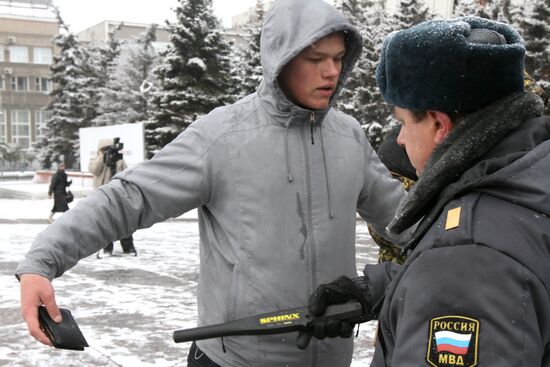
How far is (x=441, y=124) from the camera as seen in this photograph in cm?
131

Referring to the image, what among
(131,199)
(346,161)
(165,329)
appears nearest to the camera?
(131,199)

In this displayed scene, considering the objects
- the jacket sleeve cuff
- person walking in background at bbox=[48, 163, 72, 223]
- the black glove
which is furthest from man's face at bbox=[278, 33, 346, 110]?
person walking in background at bbox=[48, 163, 72, 223]

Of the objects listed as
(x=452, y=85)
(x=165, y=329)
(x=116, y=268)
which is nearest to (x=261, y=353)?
(x=452, y=85)

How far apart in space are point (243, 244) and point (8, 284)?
6.49m

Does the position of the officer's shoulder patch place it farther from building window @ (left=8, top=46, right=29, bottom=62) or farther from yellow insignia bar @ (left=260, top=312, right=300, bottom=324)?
building window @ (left=8, top=46, right=29, bottom=62)

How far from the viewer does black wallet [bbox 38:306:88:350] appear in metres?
1.80

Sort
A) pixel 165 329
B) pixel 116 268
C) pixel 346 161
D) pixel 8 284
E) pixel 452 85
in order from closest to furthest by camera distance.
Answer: pixel 452 85 → pixel 346 161 → pixel 165 329 → pixel 8 284 → pixel 116 268

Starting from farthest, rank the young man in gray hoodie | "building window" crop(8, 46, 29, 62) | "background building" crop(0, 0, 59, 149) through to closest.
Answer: "building window" crop(8, 46, 29, 62) → "background building" crop(0, 0, 59, 149) → the young man in gray hoodie

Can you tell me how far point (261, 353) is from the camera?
214 centimetres

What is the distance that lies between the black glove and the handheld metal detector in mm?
12

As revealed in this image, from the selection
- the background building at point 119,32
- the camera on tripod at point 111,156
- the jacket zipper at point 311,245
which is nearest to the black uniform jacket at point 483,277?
the jacket zipper at point 311,245

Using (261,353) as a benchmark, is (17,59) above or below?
above

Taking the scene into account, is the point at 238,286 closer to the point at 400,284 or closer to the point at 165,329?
the point at 400,284

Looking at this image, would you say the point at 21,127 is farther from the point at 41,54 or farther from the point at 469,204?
the point at 469,204
